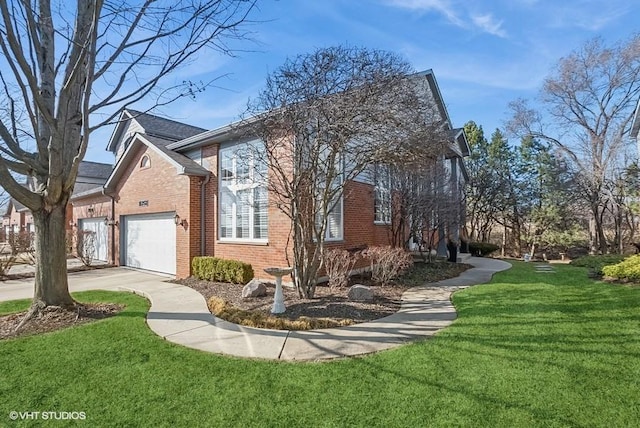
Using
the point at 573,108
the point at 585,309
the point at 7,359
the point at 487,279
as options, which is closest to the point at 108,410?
the point at 7,359

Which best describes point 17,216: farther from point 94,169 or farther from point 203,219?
point 203,219

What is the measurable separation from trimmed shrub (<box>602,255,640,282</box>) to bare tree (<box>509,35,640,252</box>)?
39.6 feet

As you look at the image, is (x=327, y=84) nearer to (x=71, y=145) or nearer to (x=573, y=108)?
(x=71, y=145)

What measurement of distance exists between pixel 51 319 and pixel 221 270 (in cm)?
418

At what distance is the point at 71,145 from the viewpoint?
6.92 meters

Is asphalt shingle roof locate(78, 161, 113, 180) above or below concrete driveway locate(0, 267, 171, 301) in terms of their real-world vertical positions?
above

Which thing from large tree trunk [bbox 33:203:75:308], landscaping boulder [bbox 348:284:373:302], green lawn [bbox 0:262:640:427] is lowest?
green lawn [bbox 0:262:640:427]

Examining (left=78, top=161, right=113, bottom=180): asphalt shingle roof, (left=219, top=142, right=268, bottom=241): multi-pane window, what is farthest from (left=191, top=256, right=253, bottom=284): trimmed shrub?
(left=78, top=161, right=113, bottom=180): asphalt shingle roof

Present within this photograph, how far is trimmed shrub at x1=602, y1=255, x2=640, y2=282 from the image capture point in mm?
8188

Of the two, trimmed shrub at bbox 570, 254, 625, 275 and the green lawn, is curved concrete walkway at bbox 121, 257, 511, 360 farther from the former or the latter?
trimmed shrub at bbox 570, 254, 625, 275

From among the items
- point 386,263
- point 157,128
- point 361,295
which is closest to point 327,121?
point 361,295

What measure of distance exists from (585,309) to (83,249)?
18.0 metres

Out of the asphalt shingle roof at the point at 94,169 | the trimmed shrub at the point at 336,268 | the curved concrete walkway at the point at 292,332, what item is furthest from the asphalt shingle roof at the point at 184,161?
the asphalt shingle roof at the point at 94,169

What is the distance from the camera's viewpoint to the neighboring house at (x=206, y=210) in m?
10.0
